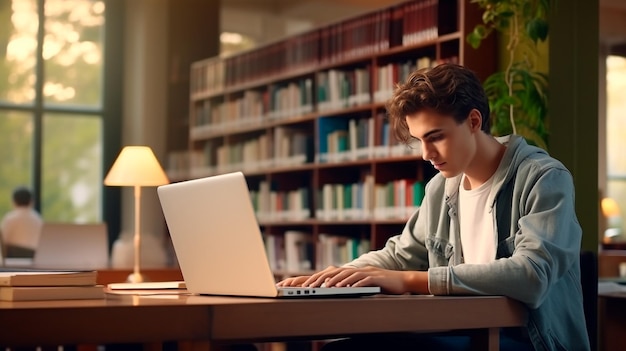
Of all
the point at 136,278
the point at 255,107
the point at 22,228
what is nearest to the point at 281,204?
the point at 255,107

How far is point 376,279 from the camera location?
6.38 ft

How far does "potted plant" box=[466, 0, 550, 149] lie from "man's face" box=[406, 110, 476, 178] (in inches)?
80.5

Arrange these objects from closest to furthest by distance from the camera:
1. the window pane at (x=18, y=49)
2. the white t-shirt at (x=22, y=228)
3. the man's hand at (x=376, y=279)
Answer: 1. the man's hand at (x=376, y=279)
2. the white t-shirt at (x=22, y=228)
3. the window pane at (x=18, y=49)

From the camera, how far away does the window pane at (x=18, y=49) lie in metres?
10.3

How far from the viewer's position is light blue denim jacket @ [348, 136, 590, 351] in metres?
1.94

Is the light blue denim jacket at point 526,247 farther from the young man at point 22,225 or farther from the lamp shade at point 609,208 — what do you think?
the lamp shade at point 609,208

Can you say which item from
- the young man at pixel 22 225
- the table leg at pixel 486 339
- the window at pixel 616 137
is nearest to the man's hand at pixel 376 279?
the table leg at pixel 486 339

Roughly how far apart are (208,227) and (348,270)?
0.30 meters

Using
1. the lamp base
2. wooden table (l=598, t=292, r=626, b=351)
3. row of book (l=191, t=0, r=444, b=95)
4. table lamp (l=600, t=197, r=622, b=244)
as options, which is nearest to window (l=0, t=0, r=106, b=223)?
row of book (l=191, t=0, r=444, b=95)

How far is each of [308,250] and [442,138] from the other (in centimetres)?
465

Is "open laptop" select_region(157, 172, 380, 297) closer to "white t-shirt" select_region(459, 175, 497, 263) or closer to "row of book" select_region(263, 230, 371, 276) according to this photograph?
"white t-shirt" select_region(459, 175, 497, 263)

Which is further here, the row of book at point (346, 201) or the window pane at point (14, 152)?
the window pane at point (14, 152)

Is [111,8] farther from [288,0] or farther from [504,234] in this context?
[504,234]

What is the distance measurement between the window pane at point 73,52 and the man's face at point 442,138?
8887mm
